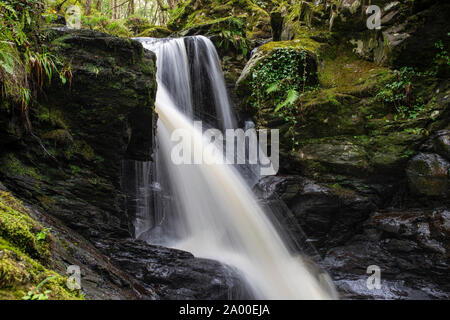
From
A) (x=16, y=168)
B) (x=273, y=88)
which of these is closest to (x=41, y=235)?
(x=16, y=168)

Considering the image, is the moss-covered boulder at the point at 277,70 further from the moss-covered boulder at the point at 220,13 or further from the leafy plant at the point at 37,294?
the moss-covered boulder at the point at 220,13

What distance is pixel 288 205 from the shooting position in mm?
5574

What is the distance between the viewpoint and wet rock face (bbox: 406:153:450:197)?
→ 4.71 meters

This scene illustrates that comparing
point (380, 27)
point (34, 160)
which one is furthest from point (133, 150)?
point (380, 27)

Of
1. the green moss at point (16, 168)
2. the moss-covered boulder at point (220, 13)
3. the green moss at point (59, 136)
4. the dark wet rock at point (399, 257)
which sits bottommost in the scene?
the dark wet rock at point (399, 257)

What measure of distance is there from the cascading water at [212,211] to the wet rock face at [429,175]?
8.22 feet

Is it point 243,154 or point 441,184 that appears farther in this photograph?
point 243,154

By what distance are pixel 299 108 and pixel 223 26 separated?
213 inches

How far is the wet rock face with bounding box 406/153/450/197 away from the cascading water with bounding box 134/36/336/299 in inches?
98.7

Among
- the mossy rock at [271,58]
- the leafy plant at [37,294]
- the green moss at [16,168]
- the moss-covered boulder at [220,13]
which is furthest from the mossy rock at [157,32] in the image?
the leafy plant at [37,294]

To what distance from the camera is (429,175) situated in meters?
4.84

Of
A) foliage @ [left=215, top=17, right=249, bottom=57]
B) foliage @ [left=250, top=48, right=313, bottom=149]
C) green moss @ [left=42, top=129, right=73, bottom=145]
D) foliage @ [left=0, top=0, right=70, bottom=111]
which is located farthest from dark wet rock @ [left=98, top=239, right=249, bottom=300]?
foliage @ [left=215, top=17, right=249, bottom=57]

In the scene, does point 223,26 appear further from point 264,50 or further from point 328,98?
point 328,98

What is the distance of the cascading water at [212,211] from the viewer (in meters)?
4.47
